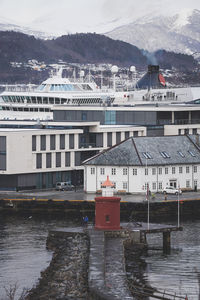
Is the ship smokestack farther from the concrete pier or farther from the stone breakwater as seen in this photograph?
the stone breakwater

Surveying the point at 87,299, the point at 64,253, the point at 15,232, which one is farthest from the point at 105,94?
the point at 87,299

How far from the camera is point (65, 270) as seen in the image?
209 ft

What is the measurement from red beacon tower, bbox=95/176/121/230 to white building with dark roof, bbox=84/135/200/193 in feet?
66.6

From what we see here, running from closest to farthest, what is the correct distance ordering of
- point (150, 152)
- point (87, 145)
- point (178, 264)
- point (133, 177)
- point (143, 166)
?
point (178, 264) → point (143, 166) → point (133, 177) → point (150, 152) → point (87, 145)

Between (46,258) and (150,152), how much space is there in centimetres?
2796

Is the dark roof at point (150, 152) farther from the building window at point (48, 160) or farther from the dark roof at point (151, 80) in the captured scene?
the dark roof at point (151, 80)

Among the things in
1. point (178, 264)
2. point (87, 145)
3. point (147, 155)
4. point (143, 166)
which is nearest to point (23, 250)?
point (178, 264)

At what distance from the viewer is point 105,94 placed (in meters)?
136

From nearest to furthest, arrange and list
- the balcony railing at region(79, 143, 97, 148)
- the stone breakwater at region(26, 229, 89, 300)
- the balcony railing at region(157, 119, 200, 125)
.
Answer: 1. the stone breakwater at region(26, 229, 89, 300)
2. the balcony railing at region(79, 143, 97, 148)
3. the balcony railing at region(157, 119, 200, 125)

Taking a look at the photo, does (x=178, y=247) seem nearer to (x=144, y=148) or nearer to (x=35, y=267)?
→ (x=35, y=267)

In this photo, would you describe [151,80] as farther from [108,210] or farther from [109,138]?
[108,210]

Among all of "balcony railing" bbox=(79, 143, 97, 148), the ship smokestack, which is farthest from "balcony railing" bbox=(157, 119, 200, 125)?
the ship smokestack

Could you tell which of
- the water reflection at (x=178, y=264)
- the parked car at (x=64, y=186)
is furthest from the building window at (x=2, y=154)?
the water reflection at (x=178, y=264)

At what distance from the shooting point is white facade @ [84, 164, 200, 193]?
93375mm
